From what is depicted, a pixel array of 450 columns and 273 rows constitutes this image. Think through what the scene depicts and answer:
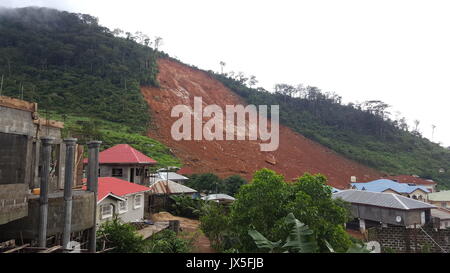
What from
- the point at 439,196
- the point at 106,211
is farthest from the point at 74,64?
the point at 439,196

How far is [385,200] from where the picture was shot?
66.6 feet

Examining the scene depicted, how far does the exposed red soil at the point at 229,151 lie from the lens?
39906 millimetres

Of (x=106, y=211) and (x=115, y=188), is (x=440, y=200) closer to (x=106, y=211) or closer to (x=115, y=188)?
(x=115, y=188)

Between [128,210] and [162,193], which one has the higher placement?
[162,193]

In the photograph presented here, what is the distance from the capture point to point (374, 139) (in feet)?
202

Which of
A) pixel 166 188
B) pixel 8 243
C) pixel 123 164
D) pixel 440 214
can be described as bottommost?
pixel 440 214

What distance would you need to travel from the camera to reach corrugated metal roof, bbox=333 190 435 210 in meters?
19.4

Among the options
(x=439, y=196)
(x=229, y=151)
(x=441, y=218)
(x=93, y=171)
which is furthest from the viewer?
(x=229, y=151)

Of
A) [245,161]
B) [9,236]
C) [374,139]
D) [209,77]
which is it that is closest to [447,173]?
[374,139]

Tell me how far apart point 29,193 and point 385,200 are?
20.3 m
